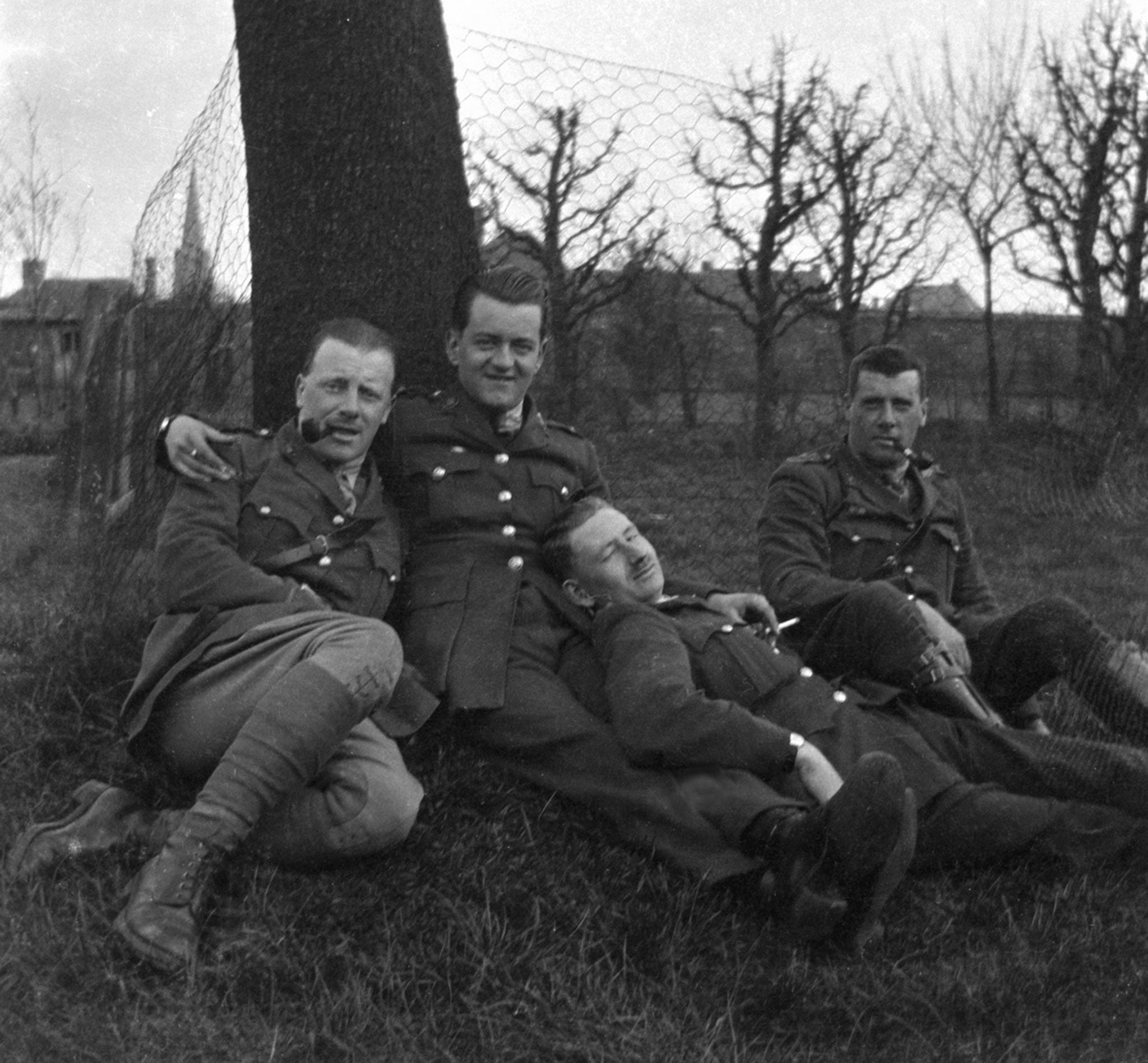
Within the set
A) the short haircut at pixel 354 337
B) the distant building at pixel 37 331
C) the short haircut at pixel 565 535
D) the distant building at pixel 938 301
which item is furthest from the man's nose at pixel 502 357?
the distant building at pixel 37 331

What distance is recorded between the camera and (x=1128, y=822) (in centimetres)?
332

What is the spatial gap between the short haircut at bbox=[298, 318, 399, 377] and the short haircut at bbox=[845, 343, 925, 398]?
5.16ft

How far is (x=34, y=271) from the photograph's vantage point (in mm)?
18781

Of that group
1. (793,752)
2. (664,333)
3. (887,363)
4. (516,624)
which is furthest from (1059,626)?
(664,333)

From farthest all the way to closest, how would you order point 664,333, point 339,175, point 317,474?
point 664,333 → point 339,175 → point 317,474

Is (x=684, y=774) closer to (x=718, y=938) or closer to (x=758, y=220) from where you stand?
(x=718, y=938)

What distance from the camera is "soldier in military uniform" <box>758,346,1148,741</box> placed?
3.67 meters

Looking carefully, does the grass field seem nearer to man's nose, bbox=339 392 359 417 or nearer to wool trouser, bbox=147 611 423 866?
wool trouser, bbox=147 611 423 866

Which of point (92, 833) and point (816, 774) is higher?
point (816, 774)

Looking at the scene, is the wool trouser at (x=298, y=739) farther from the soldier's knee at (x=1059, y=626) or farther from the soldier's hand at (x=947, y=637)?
the soldier's knee at (x=1059, y=626)

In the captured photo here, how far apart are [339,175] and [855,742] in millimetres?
2231

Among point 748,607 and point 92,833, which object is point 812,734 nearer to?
point 748,607

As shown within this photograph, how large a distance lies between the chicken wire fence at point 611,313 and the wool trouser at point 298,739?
4.61 ft

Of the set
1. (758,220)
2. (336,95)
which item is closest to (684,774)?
(336,95)
